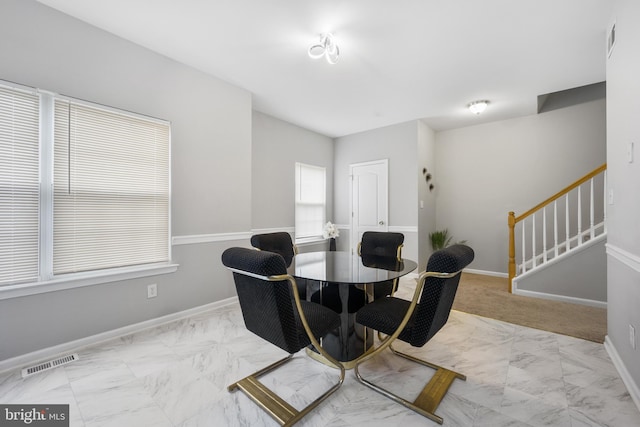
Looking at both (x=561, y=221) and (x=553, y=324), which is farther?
(x=561, y=221)

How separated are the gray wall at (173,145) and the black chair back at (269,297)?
5.50 ft

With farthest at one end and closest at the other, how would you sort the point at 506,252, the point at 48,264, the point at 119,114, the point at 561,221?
the point at 506,252
the point at 561,221
the point at 119,114
the point at 48,264

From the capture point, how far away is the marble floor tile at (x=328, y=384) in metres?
1.49

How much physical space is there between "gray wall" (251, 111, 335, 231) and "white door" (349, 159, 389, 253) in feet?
3.36

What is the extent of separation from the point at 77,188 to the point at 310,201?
3.46 m

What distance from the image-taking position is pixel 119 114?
2.44 metres

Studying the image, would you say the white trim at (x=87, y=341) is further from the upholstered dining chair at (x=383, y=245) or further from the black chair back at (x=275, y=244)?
the upholstered dining chair at (x=383, y=245)

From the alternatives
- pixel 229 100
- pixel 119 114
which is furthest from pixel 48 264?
pixel 229 100

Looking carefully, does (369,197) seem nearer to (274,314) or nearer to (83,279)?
(274,314)

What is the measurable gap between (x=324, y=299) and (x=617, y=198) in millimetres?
2269

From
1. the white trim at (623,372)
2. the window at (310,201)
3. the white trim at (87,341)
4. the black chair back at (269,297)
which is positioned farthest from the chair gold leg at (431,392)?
the window at (310,201)

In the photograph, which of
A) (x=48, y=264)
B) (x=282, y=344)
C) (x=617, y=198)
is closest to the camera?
(x=282, y=344)

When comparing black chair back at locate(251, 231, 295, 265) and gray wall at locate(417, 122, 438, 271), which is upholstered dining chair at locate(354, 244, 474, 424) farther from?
gray wall at locate(417, 122, 438, 271)

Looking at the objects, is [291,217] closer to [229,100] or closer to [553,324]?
[229,100]
